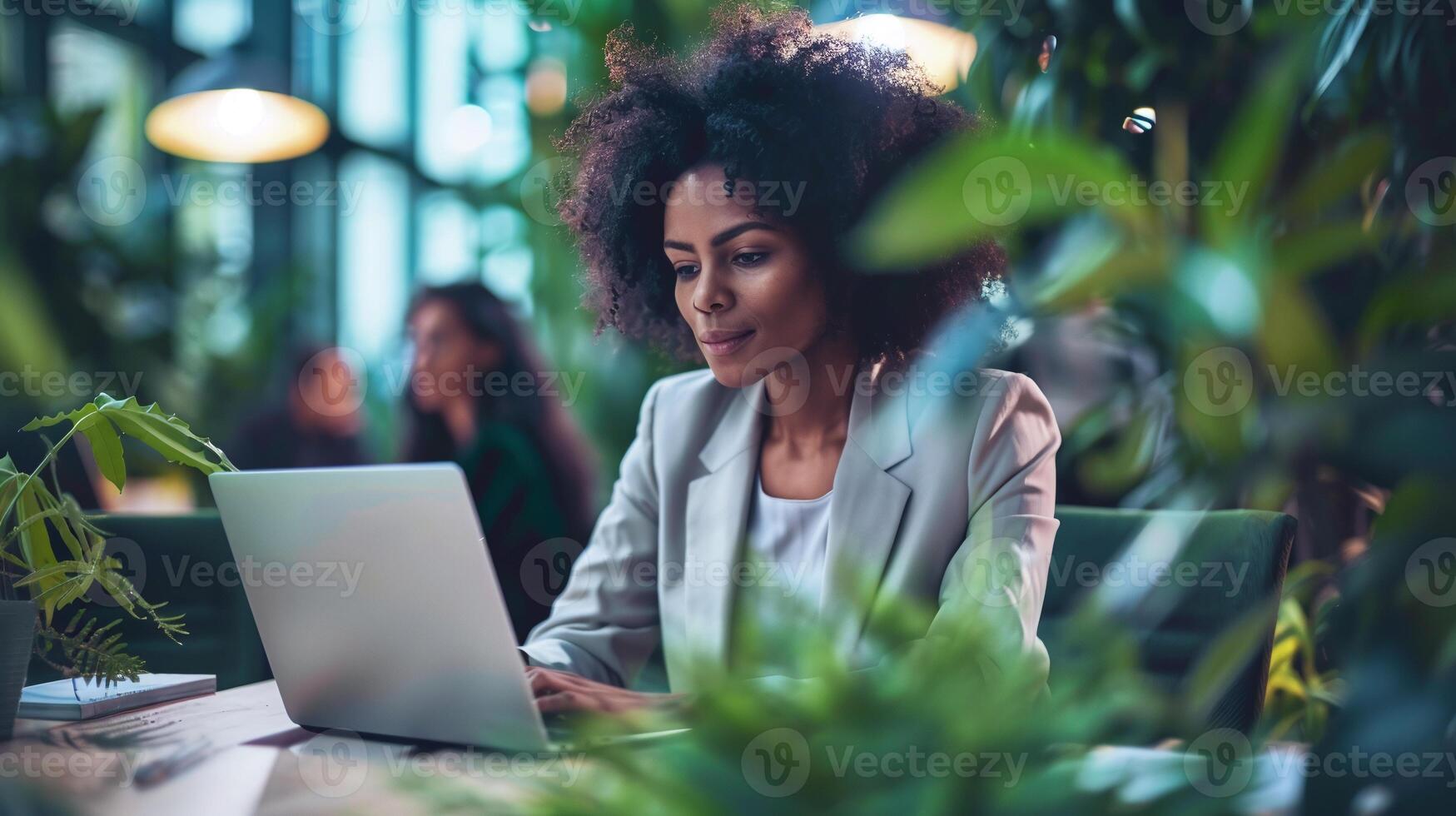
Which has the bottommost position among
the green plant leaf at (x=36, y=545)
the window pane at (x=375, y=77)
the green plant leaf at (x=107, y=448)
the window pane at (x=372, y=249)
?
the window pane at (x=372, y=249)

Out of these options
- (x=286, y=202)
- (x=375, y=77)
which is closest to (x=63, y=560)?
(x=286, y=202)

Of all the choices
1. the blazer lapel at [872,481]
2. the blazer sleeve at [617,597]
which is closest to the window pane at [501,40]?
the blazer sleeve at [617,597]

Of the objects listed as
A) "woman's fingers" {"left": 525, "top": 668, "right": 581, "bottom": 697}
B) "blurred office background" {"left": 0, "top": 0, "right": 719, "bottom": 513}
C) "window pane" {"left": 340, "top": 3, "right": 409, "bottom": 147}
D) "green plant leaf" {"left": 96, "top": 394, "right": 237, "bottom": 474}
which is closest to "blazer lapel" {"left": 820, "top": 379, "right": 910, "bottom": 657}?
"woman's fingers" {"left": 525, "top": 668, "right": 581, "bottom": 697}

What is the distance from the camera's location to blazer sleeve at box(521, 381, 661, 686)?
56.7 inches

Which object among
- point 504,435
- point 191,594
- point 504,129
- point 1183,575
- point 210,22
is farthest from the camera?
point 210,22

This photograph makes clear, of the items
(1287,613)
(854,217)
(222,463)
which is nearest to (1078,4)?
(854,217)

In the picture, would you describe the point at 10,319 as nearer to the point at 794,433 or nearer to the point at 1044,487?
the point at 794,433

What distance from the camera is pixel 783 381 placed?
1.63 meters

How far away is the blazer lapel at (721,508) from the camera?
152 cm

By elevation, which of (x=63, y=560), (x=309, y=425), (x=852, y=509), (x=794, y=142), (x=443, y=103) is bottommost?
(x=309, y=425)

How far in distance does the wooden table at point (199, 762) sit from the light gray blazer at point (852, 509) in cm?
38

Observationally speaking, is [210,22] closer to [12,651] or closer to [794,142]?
[794,142]

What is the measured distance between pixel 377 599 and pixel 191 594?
1189mm

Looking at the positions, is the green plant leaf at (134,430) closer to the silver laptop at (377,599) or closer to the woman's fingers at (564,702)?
the silver laptop at (377,599)
